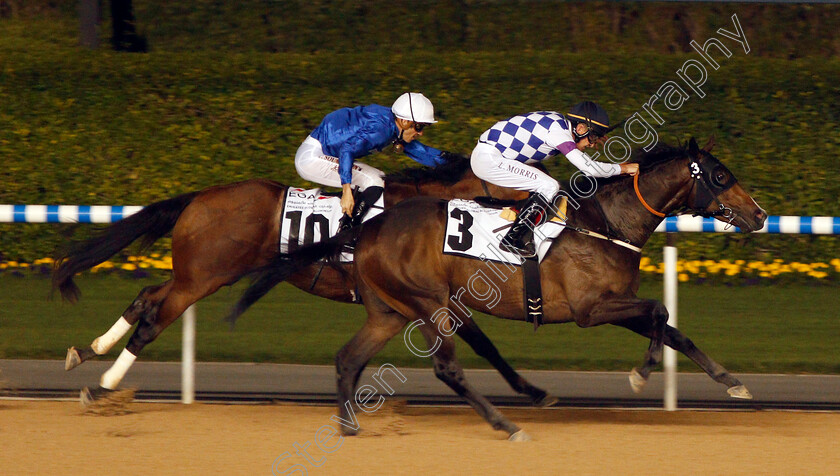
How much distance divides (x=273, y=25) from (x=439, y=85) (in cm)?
337

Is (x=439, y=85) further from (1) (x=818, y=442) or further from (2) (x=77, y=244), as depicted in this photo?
(1) (x=818, y=442)

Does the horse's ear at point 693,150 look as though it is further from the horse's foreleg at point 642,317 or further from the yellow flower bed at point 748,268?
the yellow flower bed at point 748,268

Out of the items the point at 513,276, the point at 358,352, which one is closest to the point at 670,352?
the point at 513,276

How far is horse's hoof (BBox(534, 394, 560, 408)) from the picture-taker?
561 cm

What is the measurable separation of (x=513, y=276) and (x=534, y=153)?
70cm

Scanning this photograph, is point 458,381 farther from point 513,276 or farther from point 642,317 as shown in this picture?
point 642,317

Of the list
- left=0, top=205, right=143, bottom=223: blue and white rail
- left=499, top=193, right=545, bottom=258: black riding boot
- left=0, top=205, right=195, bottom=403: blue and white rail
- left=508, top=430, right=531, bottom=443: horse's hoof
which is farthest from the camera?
left=0, top=205, right=143, bottom=223: blue and white rail

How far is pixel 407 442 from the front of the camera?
4.96 m

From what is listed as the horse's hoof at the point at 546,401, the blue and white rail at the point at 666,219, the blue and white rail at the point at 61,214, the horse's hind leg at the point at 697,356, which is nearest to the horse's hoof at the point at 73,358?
the blue and white rail at the point at 61,214

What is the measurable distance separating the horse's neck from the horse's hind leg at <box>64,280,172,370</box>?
2397 mm

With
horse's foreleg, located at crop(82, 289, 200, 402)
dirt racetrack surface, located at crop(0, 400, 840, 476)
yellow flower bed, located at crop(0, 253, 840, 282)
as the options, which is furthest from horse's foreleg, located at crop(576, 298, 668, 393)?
yellow flower bed, located at crop(0, 253, 840, 282)

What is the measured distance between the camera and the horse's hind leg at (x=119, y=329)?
18.7ft

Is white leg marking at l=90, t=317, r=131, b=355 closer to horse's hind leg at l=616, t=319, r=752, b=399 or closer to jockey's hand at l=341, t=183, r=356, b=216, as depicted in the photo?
jockey's hand at l=341, t=183, r=356, b=216

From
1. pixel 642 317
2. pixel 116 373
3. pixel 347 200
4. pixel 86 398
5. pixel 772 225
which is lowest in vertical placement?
pixel 86 398
